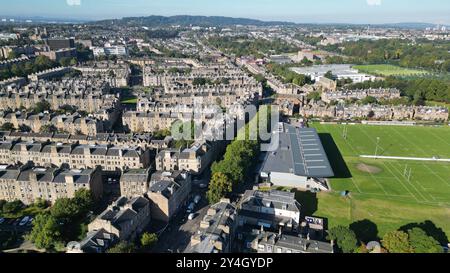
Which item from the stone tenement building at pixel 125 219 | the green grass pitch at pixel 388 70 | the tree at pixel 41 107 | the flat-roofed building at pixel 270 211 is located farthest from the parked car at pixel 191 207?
the green grass pitch at pixel 388 70

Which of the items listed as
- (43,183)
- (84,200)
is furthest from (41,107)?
(84,200)

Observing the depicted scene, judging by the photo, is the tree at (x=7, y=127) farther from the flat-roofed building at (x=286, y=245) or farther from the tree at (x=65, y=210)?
the flat-roofed building at (x=286, y=245)

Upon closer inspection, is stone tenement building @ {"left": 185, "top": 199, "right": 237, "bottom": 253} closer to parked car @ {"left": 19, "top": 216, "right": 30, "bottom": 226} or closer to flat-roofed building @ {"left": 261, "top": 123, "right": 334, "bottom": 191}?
flat-roofed building @ {"left": 261, "top": 123, "right": 334, "bottom": 191}

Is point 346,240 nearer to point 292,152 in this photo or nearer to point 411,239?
point 411,239

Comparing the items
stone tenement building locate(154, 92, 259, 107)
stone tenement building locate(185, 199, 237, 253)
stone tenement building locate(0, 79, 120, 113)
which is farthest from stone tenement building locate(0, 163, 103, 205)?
stone tenement building locate(154, 92, 259, 107)
